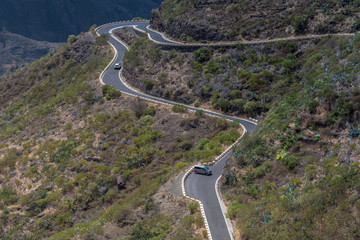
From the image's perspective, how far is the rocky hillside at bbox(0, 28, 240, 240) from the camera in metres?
25.3

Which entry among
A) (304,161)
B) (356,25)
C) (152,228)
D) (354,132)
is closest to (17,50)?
(356,25)

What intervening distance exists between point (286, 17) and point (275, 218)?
1404 inches

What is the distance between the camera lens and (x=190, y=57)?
51.0m

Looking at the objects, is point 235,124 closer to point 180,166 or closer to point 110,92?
point 180,166

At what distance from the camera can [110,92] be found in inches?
1984

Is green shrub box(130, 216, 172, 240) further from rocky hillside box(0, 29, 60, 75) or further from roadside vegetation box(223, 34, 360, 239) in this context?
Result: rocky hillside box(0, 29, 60, 75)

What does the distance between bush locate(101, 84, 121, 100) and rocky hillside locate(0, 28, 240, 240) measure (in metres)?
0.13

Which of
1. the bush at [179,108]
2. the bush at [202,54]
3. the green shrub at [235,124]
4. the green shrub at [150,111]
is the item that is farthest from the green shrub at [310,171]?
the bush at [202,54]

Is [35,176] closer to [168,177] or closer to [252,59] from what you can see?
[168,177]

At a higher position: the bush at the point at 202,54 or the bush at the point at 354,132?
the bush at the point at 202,54

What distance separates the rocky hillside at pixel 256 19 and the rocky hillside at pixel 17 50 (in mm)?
119596

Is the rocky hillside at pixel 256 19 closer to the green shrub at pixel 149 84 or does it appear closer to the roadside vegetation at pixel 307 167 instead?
the green shrub at pixel 149 84

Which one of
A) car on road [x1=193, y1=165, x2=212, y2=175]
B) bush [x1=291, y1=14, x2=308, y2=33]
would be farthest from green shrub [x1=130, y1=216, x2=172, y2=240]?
bush [x1=291, y1=14, x2=308, y2=33]

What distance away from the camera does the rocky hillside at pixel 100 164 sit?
25344 millimetres
